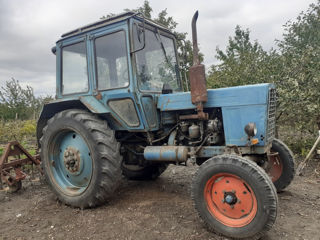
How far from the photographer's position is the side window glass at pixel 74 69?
11.9 feet

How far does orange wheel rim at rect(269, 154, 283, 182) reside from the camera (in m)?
3.52

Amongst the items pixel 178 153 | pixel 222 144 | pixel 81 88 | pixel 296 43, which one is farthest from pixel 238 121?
pixel 296 43

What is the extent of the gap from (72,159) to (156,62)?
1.82m

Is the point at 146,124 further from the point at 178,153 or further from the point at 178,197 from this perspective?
the point at 178,197

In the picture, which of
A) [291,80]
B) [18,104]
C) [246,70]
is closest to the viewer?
[291,80]

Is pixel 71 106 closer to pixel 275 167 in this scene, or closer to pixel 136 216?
pixel 136 216

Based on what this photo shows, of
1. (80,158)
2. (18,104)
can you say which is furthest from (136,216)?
(18,104)

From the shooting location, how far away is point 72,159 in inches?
136

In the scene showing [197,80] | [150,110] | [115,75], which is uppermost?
[115,75]

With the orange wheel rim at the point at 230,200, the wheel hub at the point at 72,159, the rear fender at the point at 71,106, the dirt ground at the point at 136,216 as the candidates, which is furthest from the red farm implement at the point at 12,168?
the orange wheel rim at the point at 230,200

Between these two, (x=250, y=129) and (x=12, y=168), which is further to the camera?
(x=12, y=168)

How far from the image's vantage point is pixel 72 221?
295cm

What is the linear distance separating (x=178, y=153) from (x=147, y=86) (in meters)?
1.00

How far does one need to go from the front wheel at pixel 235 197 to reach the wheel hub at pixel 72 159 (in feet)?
5.63
